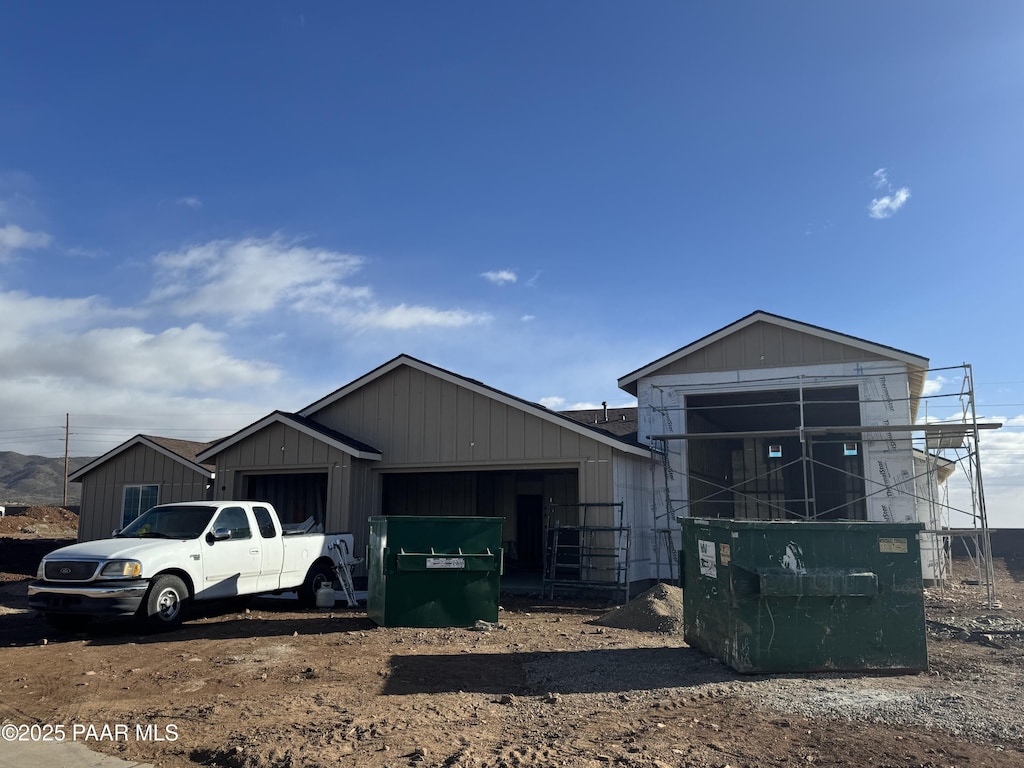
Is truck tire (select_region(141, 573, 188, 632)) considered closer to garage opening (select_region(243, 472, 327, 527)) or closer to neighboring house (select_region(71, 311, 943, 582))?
neighboring house (select_region(71, 311, 943, 582))

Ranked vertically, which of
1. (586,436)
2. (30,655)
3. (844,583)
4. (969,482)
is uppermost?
(586,436)

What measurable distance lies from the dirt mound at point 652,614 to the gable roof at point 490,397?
14.4 feet

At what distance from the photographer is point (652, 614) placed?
37.5 ft

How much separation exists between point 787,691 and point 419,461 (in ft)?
39.5

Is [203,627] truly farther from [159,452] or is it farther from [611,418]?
[611,418]

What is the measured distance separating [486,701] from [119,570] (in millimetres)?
5910

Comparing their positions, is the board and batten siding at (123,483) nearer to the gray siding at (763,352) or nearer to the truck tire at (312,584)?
the truck tire at (312,584)

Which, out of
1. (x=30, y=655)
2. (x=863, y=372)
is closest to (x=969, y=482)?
(x=863, y=372)

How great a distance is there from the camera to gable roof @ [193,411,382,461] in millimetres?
17344

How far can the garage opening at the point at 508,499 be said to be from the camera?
935 inches

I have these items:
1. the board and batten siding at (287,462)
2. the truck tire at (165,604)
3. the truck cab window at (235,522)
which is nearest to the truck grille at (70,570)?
the truck tire at (165,604)

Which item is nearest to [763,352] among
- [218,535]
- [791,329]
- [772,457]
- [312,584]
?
[791,329]

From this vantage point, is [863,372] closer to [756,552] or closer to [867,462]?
[867,462]

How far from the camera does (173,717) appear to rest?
628 centimetres
